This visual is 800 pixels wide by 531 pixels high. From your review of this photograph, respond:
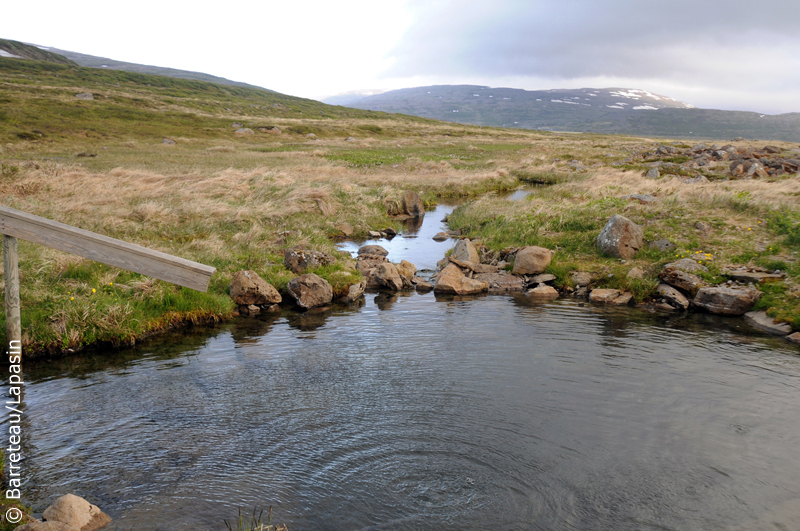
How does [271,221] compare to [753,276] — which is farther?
[271,221]

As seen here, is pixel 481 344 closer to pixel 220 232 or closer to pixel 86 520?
pixel 86 520

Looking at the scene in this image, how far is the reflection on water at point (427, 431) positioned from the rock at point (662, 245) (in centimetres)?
484

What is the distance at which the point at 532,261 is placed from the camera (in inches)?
620

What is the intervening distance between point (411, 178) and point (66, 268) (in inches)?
1163

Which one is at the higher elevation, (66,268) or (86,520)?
(66,268)

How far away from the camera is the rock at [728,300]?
1246 cm

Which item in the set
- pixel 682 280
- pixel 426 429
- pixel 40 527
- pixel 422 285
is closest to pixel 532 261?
pixel 422 285

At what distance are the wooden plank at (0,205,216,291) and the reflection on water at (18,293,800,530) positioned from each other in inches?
87.5

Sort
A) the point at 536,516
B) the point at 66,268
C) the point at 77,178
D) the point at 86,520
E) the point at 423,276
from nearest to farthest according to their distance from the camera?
the point at 86,520, the point at 536,516, the point at 66,268, the point at 423,276, the point at 77,178

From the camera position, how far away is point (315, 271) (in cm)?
1428

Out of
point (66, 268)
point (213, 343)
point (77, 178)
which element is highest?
point (77, 178)

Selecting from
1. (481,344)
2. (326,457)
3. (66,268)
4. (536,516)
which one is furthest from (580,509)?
(66,268)

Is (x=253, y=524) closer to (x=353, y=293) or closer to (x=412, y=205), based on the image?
(x=353, y=293)

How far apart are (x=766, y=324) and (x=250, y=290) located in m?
12.9
